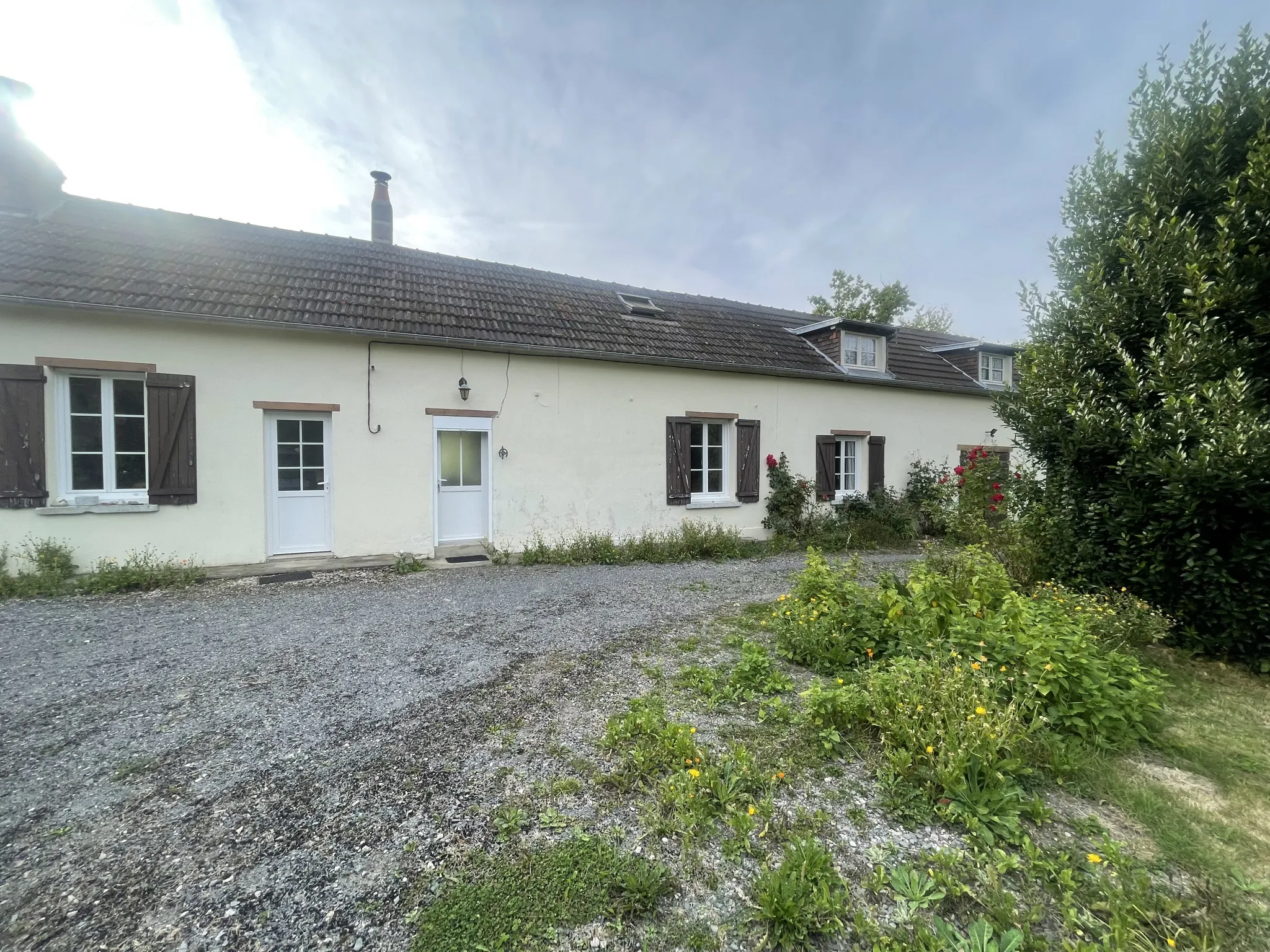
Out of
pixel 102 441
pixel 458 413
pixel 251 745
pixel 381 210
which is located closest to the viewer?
pixel 251 745

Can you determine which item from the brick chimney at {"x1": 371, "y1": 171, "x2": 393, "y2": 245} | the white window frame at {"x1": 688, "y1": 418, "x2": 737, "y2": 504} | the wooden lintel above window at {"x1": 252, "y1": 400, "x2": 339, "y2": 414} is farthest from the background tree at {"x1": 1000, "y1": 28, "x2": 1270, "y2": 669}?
the brick chimney at {"x1": 371, "y1": 171, "x2": 393, "y2": 245}

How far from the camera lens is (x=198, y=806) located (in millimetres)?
2279

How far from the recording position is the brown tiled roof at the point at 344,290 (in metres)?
6.54

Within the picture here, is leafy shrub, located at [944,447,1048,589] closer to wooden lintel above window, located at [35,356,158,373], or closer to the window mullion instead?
wooden lintel above window, located at [35,356,158,373]

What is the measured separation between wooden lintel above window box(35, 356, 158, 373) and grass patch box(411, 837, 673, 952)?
7594 mm

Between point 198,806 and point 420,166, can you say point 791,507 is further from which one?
point 420,166

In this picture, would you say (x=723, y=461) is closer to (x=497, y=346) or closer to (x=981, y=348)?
(x=497, y=346)

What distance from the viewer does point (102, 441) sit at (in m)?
6.37

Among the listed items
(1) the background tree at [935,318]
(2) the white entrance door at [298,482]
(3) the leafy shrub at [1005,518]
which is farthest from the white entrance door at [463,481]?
(1) the background tree at [935,318]

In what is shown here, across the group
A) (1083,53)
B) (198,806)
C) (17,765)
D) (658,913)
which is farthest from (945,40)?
(17,765)

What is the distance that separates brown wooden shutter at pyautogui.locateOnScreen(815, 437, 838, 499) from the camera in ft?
34.8

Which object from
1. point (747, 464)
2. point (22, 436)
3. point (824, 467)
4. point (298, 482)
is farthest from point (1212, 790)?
point (22, 436)

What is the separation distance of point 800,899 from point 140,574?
7564 millimetres

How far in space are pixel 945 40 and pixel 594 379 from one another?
666cm
